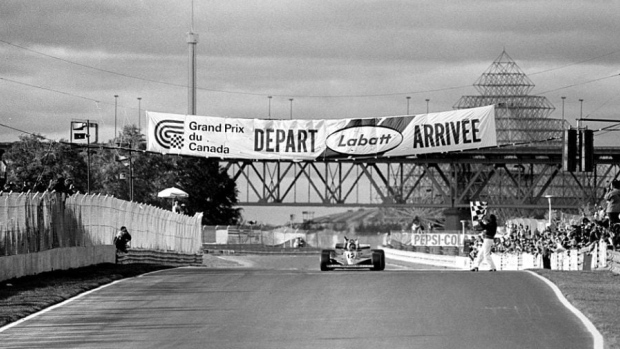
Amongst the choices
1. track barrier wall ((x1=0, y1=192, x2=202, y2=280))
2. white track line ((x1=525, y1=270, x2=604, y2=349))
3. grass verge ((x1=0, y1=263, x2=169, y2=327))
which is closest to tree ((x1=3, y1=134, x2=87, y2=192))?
track barrier wall ((x1=0, y1=192, x2=202, y2=280))

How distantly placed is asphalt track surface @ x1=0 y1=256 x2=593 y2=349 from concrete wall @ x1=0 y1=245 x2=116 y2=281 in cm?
248

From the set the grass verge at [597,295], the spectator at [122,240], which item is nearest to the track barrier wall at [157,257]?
the spectator at [122,240]

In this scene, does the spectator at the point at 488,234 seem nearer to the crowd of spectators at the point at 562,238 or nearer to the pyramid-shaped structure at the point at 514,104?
the crowd of spectators at the point at 562,238

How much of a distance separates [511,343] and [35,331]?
7.15 m

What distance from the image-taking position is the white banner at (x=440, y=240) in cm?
7956

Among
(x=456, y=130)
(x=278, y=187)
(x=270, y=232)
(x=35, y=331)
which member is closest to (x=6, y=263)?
(x=35, y=331)

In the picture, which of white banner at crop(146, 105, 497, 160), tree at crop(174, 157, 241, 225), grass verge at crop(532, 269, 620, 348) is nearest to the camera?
grass verge at crop(532, 269, 620, 348)

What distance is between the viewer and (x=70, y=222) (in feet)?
106

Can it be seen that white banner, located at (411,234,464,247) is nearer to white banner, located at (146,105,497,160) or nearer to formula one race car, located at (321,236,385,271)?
white banner, located at (146,105,497,160)

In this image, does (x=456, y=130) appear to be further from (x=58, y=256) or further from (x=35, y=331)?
(x=35, y=331)

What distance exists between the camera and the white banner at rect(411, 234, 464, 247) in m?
79.6

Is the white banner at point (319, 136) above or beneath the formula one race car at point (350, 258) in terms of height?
above

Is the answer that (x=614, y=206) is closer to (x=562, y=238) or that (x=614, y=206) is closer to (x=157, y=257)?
(x=562, y=238)

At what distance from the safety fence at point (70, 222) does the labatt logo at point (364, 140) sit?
1804 centimetres
